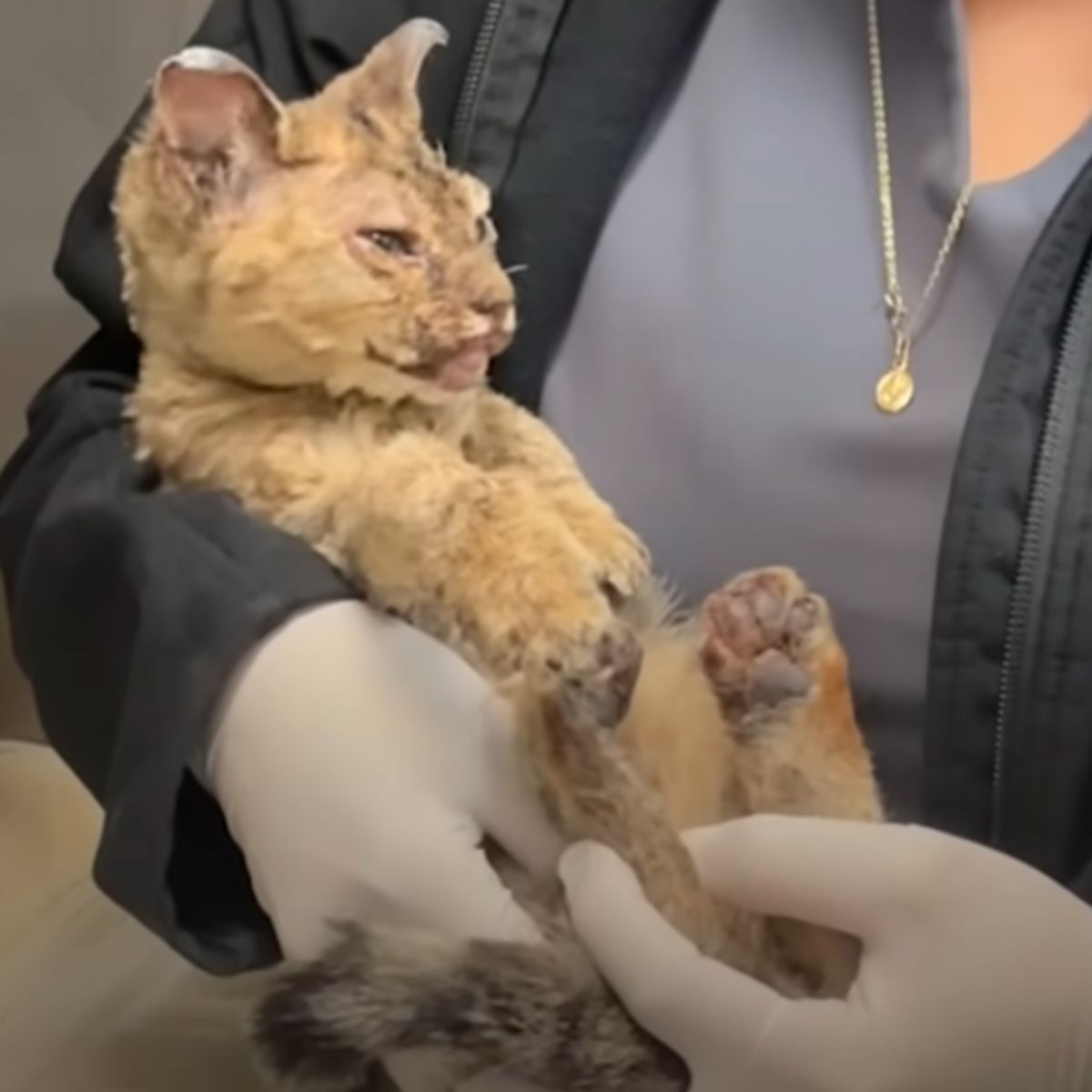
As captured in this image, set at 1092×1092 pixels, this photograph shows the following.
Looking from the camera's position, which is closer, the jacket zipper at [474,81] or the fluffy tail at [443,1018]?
the fluffy tail at [443,1018]

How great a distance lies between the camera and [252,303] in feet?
2.69

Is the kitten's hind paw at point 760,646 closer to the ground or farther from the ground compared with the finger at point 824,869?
farther from the ground

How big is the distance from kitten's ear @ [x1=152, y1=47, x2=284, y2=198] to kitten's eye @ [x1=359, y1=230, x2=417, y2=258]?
5 cm

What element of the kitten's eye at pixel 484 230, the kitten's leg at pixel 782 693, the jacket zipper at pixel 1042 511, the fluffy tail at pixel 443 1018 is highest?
the kitten's eye at pixel 484 230

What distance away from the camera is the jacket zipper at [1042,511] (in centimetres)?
84

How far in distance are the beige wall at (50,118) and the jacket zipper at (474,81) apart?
0.45 meters

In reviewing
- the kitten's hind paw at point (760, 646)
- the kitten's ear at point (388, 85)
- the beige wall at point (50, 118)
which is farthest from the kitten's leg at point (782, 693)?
the beige wall at point (50, 118)

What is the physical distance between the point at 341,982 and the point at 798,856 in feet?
0.51

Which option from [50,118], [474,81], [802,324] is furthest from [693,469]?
[50,118]

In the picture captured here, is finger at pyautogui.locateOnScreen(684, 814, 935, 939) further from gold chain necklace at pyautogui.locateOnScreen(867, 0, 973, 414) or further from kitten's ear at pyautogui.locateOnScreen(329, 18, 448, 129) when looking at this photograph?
kitten's ear at pyautogui.locateOnScreen(329, 18, 448, 129)

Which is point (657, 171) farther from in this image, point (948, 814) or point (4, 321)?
point (4, 321)

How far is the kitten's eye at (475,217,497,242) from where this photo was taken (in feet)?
2.82

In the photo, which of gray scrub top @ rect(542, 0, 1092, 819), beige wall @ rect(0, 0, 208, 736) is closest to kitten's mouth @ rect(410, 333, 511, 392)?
gray scrub top @ rect(542, 0, 1092, 819)

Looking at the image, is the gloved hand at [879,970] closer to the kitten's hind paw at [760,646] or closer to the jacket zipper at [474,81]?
the kitten's hind paw at [760,646]
